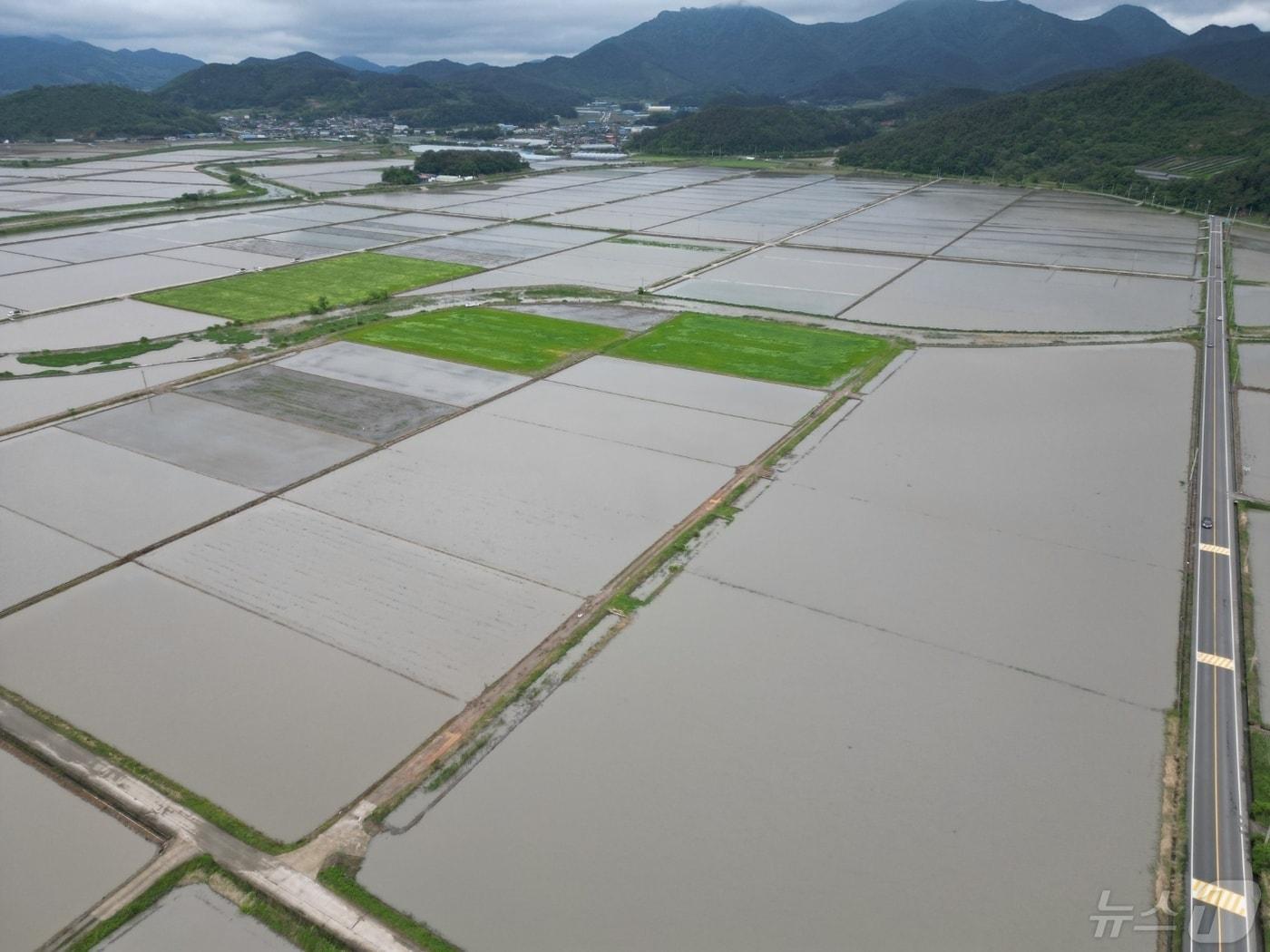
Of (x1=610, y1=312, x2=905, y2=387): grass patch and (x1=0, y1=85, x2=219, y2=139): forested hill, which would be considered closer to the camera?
(x1=610, y1=312, x2=905, y2=387): grass patch

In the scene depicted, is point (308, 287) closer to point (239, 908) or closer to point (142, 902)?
point (142, 902)

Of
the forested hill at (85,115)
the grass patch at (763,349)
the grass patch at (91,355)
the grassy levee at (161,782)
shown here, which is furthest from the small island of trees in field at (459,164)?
the grassy levee at (161,782)

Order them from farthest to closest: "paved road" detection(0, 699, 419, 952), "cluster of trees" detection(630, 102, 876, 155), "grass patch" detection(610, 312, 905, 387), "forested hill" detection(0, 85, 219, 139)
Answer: "forested hill" detection(0, 85, 219, 139) → "cluster of trees" detection(630, 102, 876, 155) → "grass patch" detection(610, 312, 905, 387) → "paved road" detection(0, 699, 419, 952)

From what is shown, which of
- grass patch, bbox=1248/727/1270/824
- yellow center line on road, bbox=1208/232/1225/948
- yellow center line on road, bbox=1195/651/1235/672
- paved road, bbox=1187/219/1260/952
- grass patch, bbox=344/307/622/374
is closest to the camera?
paved road, bbox=1187/219/1260/952

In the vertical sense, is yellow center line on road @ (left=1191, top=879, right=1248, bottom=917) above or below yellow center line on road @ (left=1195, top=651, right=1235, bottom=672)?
below

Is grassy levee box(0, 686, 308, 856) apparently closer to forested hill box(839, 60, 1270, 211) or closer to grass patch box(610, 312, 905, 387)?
grass patch box(610, 312, 905, 387)

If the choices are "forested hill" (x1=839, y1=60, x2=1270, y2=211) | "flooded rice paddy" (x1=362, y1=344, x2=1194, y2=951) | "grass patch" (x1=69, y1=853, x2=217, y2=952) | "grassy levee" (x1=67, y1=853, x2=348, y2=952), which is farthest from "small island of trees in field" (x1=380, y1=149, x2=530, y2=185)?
"grassy levee" (x1=67, y1=853, x2=348, y2=952)

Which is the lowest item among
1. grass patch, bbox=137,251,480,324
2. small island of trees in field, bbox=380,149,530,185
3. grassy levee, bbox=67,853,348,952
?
grassy levee, bbox=67,853,348,952

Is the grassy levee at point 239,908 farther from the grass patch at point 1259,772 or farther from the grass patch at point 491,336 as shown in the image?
the grass patch at point 491,336
